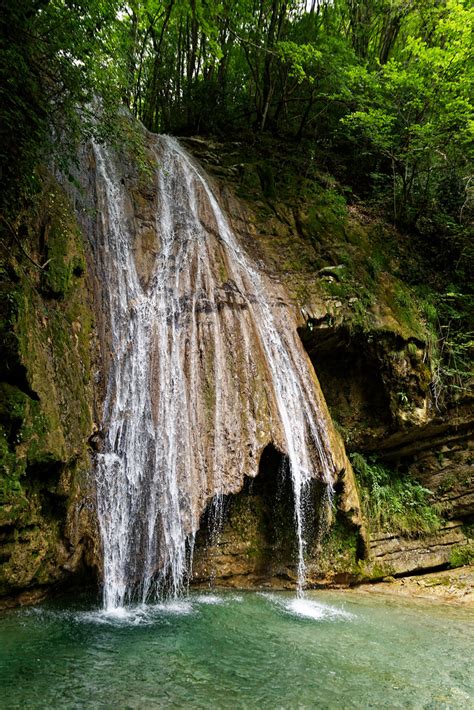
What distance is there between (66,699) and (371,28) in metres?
19.4

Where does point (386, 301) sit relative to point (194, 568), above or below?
above

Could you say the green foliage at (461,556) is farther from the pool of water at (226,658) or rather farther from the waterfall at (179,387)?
the waterfall at (179,387)

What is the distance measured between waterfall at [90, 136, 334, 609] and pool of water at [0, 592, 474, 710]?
34.9 inches

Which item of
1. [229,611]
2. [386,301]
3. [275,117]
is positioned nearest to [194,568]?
[229,611]

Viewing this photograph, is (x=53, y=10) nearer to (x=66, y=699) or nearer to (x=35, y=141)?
(x=35, y=141)

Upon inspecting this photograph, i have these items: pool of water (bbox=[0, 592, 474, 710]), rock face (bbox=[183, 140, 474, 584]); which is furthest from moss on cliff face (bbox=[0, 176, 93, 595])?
rock face (bbox=[183, 140, 474, 584])

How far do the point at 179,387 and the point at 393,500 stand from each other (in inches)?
206

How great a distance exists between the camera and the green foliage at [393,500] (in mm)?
9422

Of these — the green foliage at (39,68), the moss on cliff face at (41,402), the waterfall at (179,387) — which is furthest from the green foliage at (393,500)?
the green foliage at (39,68)

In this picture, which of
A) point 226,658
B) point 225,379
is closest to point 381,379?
point 225,379

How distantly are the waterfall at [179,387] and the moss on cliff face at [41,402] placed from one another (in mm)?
607

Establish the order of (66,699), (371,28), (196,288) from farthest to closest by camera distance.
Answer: (371,28) < (196,288) < (66,699)

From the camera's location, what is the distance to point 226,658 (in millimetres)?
4406

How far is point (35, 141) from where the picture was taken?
543 centimetres
